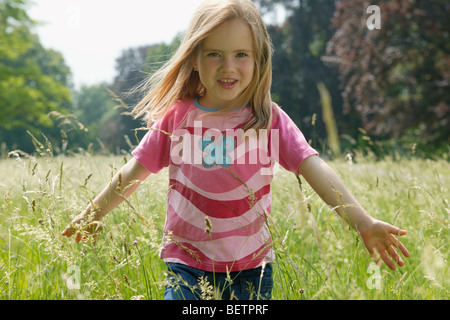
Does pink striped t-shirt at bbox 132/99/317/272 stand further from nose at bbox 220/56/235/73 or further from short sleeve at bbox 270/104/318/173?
nose at bbox 220/56/235/73

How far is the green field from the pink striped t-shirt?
0.37 ft

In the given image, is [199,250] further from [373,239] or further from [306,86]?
[306,86]

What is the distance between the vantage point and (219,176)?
1887mm

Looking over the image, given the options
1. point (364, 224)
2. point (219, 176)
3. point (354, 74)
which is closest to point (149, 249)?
point (219, 176)

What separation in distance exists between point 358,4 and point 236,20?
15654mm

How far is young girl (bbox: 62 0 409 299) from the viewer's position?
1825 millimetres

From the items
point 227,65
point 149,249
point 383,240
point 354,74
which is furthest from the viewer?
point 354,74

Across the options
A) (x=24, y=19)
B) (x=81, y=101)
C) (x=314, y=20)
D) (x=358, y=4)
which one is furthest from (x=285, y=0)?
(x=81, y=101)

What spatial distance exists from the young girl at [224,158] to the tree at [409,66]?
12724 millimetres

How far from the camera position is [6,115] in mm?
23125

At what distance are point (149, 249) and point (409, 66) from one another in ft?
52.4

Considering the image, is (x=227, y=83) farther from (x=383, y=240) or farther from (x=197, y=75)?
(x=383, y=240)
